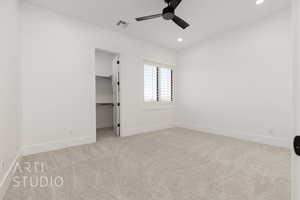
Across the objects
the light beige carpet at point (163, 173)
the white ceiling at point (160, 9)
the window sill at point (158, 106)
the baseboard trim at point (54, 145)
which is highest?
the white ceiling at point (160, 9)

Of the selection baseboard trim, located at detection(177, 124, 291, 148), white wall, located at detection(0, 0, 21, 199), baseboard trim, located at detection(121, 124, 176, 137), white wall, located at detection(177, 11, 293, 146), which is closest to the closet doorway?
baseboard trim, located at detection(121, 124, 176, 137)

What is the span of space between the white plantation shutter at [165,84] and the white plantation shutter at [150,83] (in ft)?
0.74

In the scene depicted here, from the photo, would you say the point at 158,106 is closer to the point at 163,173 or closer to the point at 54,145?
the point at 163,173

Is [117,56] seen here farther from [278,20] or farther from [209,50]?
[278,20]

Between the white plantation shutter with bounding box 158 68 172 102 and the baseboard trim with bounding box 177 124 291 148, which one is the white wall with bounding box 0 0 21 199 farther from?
the baseboard trim with bounding box 177 124 291 148

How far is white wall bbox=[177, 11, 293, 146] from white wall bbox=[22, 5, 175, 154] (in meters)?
2.46

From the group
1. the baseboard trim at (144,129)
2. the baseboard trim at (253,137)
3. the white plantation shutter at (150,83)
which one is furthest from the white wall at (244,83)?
the white plantation shutter at (150,83)

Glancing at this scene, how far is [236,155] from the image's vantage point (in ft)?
8.51

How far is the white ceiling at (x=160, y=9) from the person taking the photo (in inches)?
106

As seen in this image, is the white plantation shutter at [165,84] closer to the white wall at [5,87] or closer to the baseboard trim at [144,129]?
the baseboard trim at [144,129]

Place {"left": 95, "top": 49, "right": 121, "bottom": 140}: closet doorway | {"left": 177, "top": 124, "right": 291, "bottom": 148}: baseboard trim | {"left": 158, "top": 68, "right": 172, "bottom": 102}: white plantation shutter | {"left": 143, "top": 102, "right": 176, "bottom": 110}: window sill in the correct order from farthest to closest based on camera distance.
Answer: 1. {"left": 95, "top": 49, "right": 121, "bottom": 140}: closet doorway
2. {"left": 158, "top": 68, "right": 172, "bottom": 102}: white plantation shutter
3. {"left": 143, "top": 102, "right": 176, "bottom": 110}: window sill
4. {"left": 177, "top": 124, "right": 291, "bottom": 148}: baseboard trim

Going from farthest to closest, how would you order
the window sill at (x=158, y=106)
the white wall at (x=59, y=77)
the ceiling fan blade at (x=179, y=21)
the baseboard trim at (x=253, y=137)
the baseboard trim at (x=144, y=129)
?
the window sill at (x=158, y=106)
the baseboard trim at (x=144, y=129)
the baseboard trim at (x=253, y=137)
the white wall at (x=59, y=77)
the ceiling fan blade at (x=179, y=21)

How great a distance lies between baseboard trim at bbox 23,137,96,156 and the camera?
8.63ft

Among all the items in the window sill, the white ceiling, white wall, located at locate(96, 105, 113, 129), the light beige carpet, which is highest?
the white ceiling
